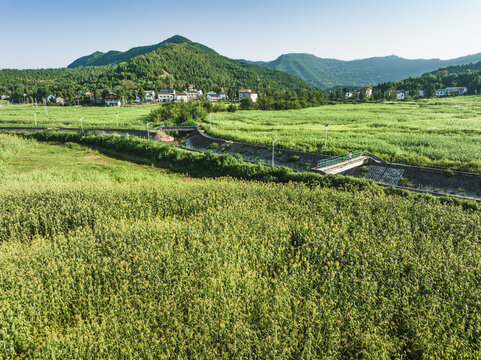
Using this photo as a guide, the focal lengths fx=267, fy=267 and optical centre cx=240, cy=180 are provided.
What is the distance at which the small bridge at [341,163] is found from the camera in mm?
33931

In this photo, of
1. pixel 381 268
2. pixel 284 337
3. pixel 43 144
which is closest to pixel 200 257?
pixel 284 337

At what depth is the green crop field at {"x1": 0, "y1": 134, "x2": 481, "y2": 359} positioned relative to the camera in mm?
9906

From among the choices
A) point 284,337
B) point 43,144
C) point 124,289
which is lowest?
point 284,337

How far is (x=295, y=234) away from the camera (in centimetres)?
1709


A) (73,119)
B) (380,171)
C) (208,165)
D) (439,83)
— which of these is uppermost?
(439,83)

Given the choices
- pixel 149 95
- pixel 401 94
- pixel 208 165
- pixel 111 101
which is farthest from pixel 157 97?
pixel 401 94

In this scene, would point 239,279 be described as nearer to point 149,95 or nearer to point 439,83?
point 149,95

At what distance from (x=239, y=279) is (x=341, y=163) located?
89.1 ft

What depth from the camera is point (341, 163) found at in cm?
3538

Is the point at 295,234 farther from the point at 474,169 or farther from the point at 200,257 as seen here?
the point at 474,169

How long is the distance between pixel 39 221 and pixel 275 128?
57246 millimetres

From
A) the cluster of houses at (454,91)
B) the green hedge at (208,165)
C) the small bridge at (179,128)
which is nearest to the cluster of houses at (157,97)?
the small bridge at (179,128)

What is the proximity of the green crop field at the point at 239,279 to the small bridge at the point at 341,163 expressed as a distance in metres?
12.1

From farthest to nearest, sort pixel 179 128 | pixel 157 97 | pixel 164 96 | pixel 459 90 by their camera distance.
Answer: pixel 157 97 → pixel 164 96 → pixel 459 90 → pixel 179 128
